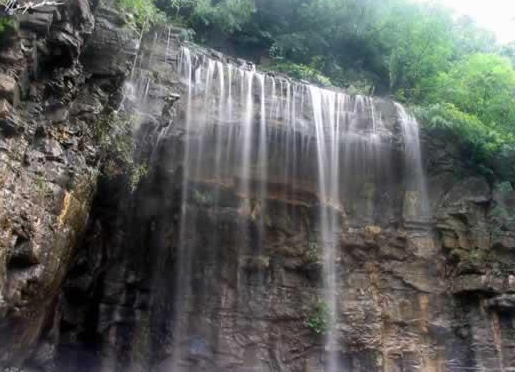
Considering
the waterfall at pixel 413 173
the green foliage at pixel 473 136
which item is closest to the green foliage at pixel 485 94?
the green foliage at pixel 473 136

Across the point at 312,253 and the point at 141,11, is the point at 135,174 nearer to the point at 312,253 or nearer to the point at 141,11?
the point at 141,11

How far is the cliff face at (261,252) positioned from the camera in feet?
36.7

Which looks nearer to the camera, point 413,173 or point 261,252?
point 261,252

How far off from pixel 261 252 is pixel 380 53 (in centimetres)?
1024

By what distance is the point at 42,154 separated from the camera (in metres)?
7.71

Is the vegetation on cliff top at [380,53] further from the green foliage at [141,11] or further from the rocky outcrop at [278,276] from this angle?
the green foliage at [141,11]

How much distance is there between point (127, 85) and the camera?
1067 cm

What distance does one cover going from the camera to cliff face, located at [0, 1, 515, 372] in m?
11.2

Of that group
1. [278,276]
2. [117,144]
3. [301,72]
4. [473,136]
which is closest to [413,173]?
[473,136]

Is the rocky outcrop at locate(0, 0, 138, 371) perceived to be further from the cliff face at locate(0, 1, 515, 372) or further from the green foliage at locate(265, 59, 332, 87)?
the green foliage at locate(265, 59, 332, 87)

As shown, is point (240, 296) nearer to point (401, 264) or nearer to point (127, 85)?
point (401, 264)

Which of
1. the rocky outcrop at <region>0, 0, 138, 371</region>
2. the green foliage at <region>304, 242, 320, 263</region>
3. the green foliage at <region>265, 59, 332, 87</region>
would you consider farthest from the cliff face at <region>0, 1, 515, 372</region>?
the green foliage at <region>265, 59, 332, 87</region>

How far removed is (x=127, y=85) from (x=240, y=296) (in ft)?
20.1

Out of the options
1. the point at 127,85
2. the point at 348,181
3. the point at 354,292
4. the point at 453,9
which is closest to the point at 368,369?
the point at 354,292
